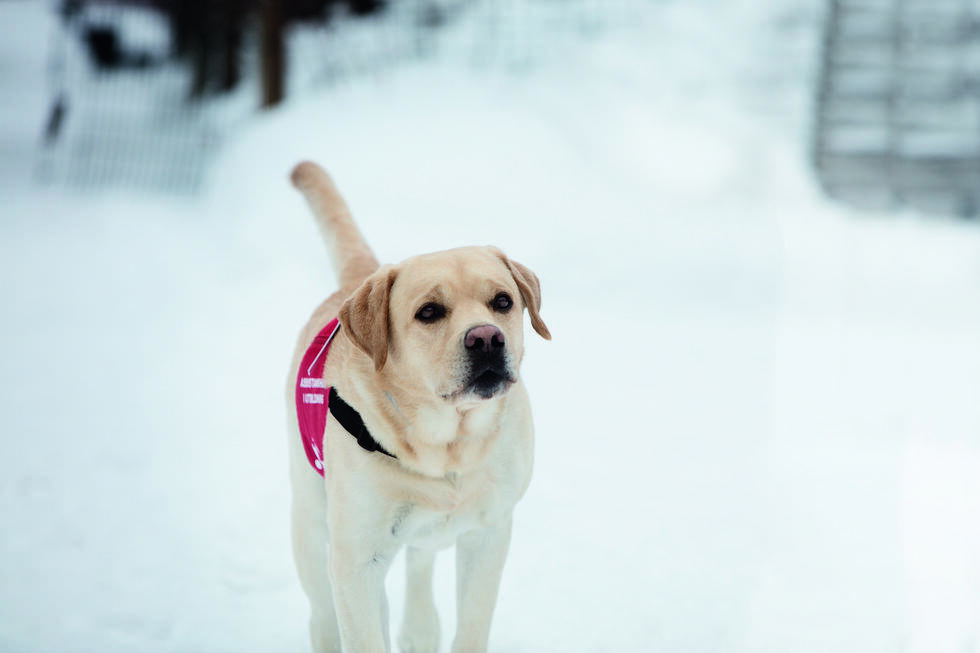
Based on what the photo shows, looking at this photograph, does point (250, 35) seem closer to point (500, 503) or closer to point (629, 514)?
point (629, 514)

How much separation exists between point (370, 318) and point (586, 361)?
383 centimetres

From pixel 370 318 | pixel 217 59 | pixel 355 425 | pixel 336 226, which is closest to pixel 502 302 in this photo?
pixel 370 318

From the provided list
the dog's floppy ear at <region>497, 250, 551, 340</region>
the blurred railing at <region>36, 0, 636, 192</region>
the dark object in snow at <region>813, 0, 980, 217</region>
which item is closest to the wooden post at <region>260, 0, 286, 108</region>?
the blurred railing at <region>36, 0, 636, 192</region>

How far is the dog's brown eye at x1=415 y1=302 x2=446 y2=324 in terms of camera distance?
7.35 feet

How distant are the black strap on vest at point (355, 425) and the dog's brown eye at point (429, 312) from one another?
0.31 meters

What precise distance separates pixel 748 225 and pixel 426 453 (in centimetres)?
664

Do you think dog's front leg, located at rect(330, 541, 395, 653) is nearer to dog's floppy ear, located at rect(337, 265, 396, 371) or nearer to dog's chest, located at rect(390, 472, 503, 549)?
dog's chest, located at rect(390, 472, 503, 549)

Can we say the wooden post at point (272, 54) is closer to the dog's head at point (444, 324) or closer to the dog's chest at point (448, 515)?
the dog's head at point (444, 324)

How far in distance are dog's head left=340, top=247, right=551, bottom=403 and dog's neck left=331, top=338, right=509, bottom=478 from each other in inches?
2.1

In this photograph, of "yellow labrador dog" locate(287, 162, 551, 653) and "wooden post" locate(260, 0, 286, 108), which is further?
"wooden post" locate(260, 0, 286, 108)

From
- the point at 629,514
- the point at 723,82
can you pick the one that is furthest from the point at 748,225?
the point at 629,514

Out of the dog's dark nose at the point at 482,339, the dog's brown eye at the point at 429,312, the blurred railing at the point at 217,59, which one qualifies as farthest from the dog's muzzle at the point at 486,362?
the blurred railing at the point at 217,59

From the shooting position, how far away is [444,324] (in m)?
2.22

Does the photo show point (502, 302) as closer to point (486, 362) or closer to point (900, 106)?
point (486, 362)
